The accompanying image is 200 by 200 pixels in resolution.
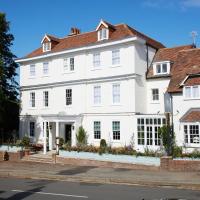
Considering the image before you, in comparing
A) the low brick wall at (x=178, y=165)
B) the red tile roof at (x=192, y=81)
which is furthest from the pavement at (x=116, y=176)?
the red tile roof at (x=192, y=81)

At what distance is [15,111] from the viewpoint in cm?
4034

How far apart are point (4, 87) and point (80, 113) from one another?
34.5 feet

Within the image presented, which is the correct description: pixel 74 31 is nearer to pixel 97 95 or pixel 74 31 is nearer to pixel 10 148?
pixel 97 95

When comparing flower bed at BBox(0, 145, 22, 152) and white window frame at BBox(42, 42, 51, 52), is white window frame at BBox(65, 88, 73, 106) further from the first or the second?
flower bed at BBox(0, 145, 22, 152)

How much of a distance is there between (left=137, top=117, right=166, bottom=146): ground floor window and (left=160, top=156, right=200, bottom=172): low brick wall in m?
5.54

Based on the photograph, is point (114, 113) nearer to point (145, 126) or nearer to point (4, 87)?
point (145, 126)

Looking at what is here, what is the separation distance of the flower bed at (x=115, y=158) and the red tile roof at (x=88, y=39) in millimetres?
10368

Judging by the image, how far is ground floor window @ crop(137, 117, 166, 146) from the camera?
28.4 meters

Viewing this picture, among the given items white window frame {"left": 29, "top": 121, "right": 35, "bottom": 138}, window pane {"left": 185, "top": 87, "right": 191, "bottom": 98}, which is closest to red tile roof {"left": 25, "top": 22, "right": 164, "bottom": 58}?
window pane {"left": 185, "top": 87, "right": 191, "bottom": 98}

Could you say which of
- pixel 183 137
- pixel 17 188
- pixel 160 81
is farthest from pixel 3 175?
pixel 160 81

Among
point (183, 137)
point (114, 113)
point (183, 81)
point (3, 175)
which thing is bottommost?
point (3, 175)

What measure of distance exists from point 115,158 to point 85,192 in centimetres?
1031

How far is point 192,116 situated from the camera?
26.5m

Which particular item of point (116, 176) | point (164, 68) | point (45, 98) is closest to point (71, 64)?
point (45, 98)
